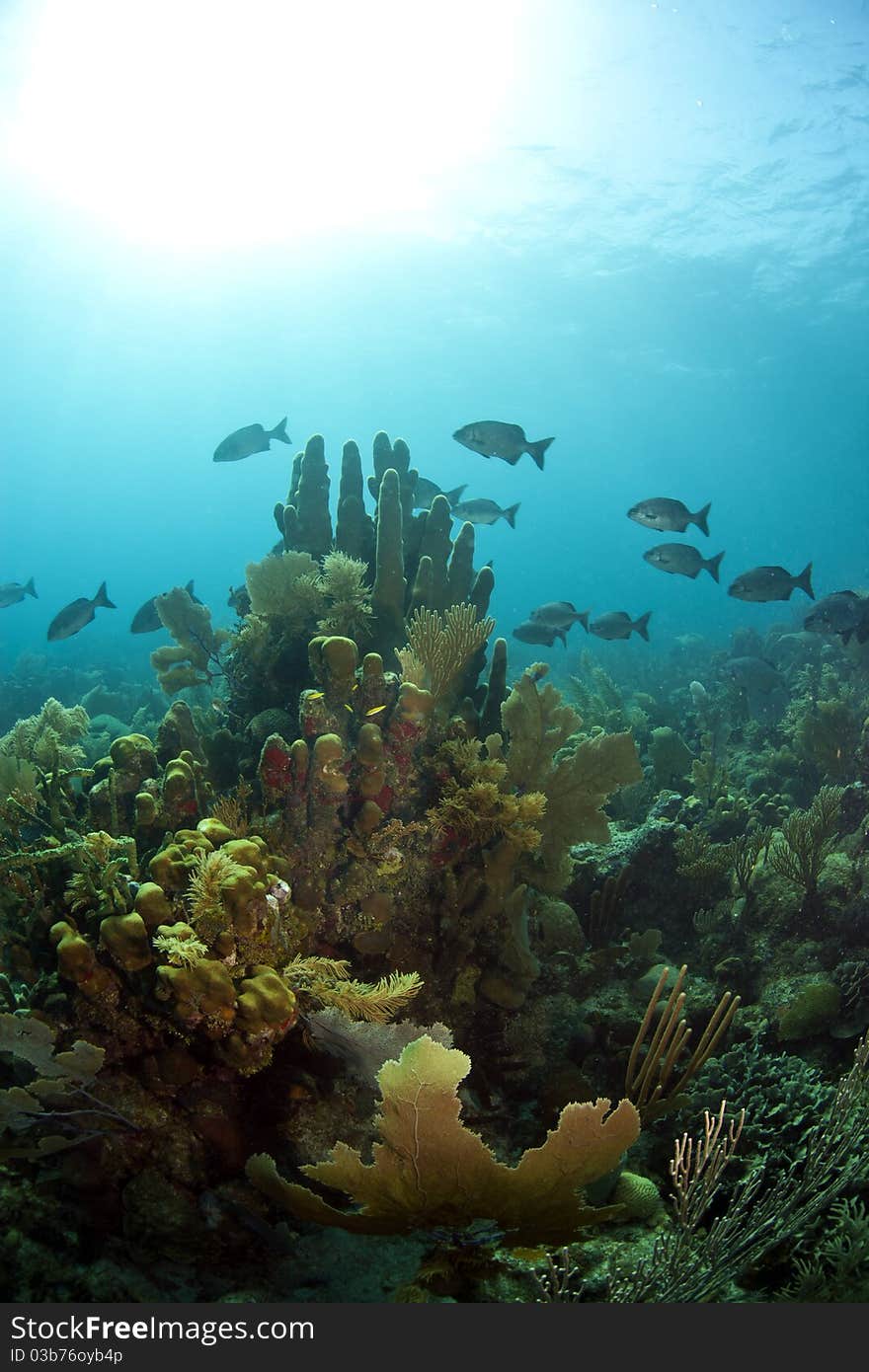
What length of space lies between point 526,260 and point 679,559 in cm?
2450

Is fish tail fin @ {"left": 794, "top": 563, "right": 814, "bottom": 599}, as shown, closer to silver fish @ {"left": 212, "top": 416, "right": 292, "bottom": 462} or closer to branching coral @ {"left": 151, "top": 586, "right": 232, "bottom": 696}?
branching coral @ {"left": 151, "top": 586, "right": 232, "bottom": 696}

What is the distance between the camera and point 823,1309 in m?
1.88

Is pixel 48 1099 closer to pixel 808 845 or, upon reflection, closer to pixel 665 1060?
pixel 665 1060

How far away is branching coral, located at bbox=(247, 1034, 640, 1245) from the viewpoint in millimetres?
1738

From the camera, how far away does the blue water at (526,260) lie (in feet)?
52.9

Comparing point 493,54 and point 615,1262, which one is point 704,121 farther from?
point 615,1262

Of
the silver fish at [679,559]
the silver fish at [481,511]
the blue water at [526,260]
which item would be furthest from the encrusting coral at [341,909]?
the blue water at [526,260]

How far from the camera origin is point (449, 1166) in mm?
1813

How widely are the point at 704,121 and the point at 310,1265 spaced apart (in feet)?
83.5

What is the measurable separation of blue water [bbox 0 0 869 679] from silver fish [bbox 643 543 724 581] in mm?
12639

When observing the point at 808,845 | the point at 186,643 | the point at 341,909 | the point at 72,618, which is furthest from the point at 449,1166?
the point at 72,618

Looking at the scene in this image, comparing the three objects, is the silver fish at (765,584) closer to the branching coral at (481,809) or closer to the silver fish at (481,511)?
the silver fish at (481,511)

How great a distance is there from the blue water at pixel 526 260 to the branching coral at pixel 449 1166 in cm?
1755

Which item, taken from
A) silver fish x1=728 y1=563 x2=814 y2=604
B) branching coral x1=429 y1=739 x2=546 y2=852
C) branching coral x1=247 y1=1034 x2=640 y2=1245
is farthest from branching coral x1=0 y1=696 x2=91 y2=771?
silver fish x1=728 y1=563 x2=814 y2=604
